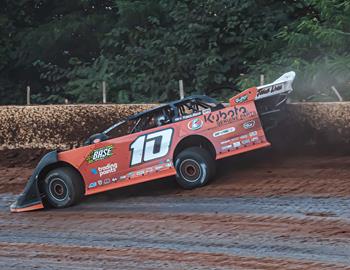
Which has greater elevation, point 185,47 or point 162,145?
point 185,47

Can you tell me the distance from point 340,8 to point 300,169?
7.63 metres

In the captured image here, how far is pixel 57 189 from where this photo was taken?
38.1 feet

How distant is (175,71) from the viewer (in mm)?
22031

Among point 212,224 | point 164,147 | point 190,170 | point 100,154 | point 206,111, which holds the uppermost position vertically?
point 206,111

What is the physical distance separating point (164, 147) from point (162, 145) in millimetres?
44

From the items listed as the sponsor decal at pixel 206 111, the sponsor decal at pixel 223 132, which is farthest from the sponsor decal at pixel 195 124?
the sponsor decal at pixel 223 132

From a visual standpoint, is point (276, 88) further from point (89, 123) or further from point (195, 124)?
point (89, 123)

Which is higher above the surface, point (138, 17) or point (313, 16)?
point (138, 17)

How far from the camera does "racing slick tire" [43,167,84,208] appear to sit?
11445 millimetres

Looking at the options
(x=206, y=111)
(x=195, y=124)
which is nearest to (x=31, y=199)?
(x=195, y=124)

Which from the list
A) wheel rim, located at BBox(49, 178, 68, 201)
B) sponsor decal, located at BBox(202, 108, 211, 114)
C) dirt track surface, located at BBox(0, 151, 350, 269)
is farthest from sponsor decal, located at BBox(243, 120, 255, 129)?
wheel rim, located at BBox(49, 178, 68, 201)

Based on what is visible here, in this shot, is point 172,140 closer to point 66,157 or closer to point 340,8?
point 66,157

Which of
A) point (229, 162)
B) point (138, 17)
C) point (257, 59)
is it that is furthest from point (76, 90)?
point (229, 162)

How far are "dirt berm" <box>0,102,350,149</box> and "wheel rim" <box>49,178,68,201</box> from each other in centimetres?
351
